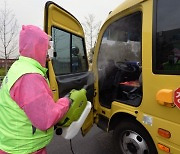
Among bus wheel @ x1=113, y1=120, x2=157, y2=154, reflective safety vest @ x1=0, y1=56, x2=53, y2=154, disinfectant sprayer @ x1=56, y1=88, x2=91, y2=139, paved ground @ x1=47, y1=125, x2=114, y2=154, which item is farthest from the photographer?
paved ground @ x1=47, y1=125, x2=114, y2=154

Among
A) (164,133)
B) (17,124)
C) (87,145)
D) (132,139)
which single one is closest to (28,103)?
(17,124)

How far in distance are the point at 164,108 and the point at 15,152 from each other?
4.85 feet

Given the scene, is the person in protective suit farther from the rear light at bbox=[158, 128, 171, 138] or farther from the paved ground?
the paved ground

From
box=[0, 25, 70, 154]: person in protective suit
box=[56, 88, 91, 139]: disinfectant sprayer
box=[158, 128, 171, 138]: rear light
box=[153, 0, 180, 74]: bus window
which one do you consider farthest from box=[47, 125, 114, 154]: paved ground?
box=[0, 25, 70, 154]: person in protective suit

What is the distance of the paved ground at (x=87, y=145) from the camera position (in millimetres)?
3857

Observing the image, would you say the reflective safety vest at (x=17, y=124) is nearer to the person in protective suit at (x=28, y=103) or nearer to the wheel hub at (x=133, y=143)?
the person in protective suit at (x=28, y=103)

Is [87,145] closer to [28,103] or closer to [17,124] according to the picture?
[17,124]

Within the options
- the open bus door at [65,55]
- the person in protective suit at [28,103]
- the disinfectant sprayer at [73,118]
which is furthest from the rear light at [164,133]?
the open bus door at [65,55]

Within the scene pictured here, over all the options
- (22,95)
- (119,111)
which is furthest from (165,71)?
(22,95)

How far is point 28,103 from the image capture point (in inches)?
58.5

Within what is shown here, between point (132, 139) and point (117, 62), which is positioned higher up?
point (117, 62)

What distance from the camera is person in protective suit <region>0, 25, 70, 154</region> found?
1.50 m

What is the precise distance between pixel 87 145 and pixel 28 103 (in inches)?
112

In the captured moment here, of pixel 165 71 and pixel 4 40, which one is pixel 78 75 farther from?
pixel 4 40
